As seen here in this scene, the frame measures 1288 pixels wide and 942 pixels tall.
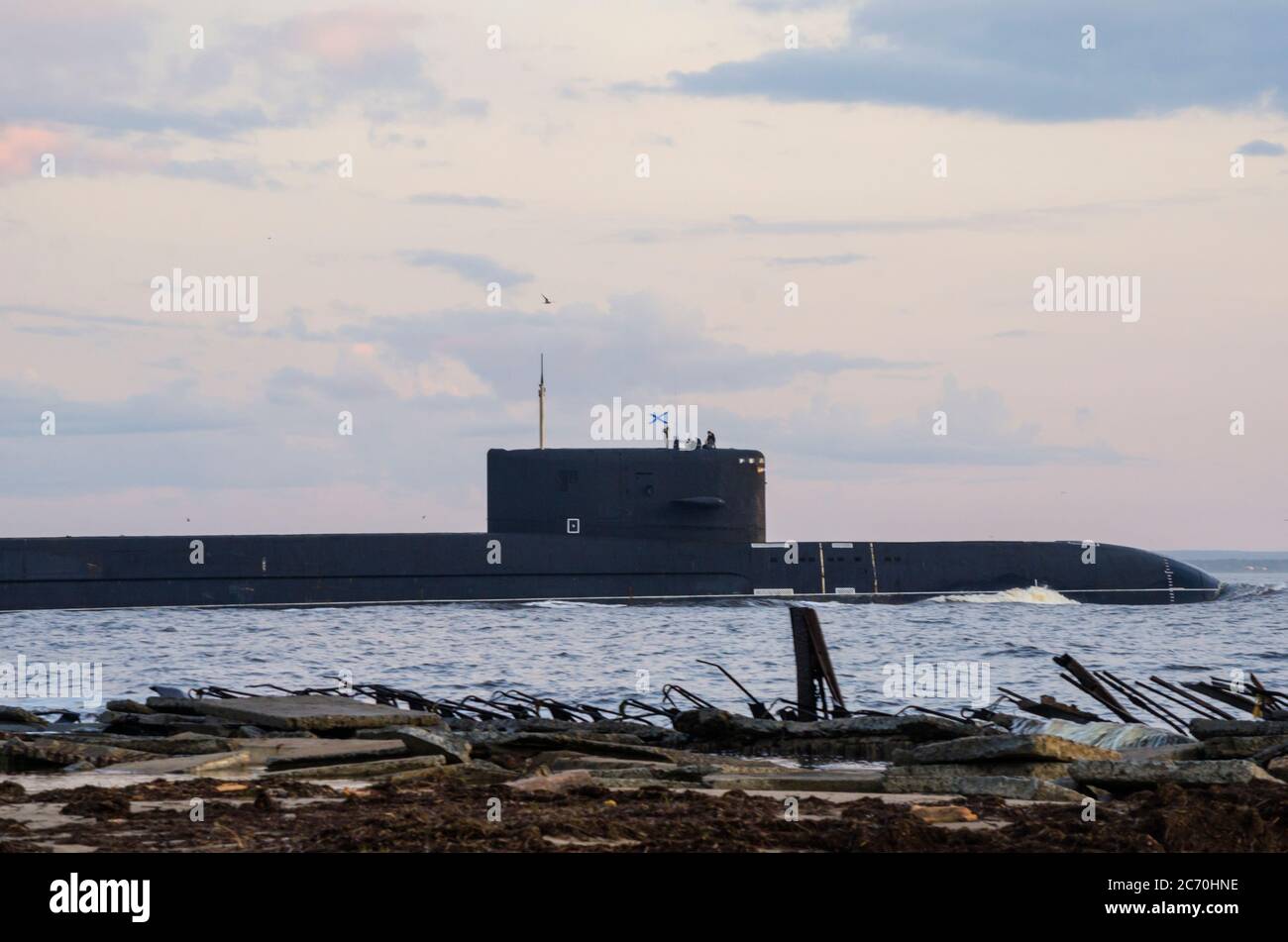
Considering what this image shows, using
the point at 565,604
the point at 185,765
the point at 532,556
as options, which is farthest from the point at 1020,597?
the point at 185,765

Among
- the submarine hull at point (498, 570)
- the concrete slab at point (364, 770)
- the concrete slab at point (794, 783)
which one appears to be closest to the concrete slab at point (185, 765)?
the concrete slab at point (364, 770)

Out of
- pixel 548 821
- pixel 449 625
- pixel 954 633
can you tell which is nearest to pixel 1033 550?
pixel 954 633

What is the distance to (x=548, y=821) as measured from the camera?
7203 millimetres

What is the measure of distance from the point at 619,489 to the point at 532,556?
3.07 m

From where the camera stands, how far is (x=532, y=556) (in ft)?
145

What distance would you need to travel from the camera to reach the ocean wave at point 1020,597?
48875mm

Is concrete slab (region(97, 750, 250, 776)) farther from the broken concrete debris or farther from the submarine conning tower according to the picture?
the submarine conning tower

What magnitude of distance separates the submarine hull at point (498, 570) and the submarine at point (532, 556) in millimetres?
40

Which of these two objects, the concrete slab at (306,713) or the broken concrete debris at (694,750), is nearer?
the broken concrete debris at (694,750)

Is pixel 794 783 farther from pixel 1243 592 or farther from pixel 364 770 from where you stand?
pixel 1243 592

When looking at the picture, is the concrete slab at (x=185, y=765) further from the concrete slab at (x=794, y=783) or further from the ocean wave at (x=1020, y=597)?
the ocean wave at (x=1020, y=597)

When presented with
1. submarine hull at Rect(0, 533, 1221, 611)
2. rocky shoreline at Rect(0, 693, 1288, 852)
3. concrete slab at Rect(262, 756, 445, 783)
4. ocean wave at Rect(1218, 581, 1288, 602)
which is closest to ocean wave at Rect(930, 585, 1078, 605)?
submarine hull at Rect(0, 533, 1221, 611)
